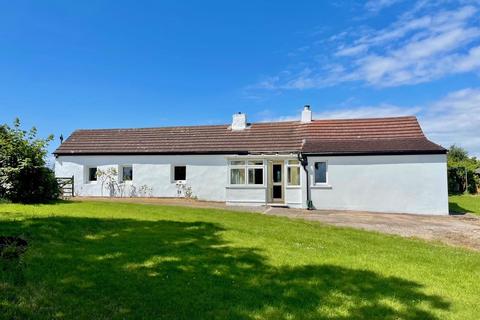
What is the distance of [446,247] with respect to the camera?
1078cm

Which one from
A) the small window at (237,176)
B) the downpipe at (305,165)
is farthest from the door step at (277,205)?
the small window at (237,176)

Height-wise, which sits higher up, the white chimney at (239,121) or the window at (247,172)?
the white chimney at (239,121)

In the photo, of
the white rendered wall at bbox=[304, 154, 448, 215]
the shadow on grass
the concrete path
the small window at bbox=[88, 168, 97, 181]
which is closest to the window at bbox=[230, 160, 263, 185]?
the white rendered wall at bbox=[304, 154, 448, 215]

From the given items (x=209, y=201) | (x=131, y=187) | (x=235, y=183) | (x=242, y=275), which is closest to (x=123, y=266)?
(x=242, y=275)

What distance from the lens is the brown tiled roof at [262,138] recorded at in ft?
74.2

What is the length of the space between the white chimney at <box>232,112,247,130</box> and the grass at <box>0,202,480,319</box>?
1784cm

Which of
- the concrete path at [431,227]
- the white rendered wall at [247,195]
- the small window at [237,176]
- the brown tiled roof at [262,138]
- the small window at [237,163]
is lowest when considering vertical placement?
the concrete path at [431,227]

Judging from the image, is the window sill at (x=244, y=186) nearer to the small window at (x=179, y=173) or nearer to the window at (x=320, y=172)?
the window at (x=320, y=172)

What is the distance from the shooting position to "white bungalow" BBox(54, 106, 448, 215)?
2078 centimetres

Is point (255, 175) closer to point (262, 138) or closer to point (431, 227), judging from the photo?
point (262, 138)

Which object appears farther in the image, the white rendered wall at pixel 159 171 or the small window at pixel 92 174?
the small window at pixel 92 174

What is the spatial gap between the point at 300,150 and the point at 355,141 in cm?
358

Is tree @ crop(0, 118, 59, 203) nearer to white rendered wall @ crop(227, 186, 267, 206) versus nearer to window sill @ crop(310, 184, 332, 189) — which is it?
white rendered wall @ crop(227, 186, 267, 206)

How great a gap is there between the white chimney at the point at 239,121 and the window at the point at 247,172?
18.0 feet
